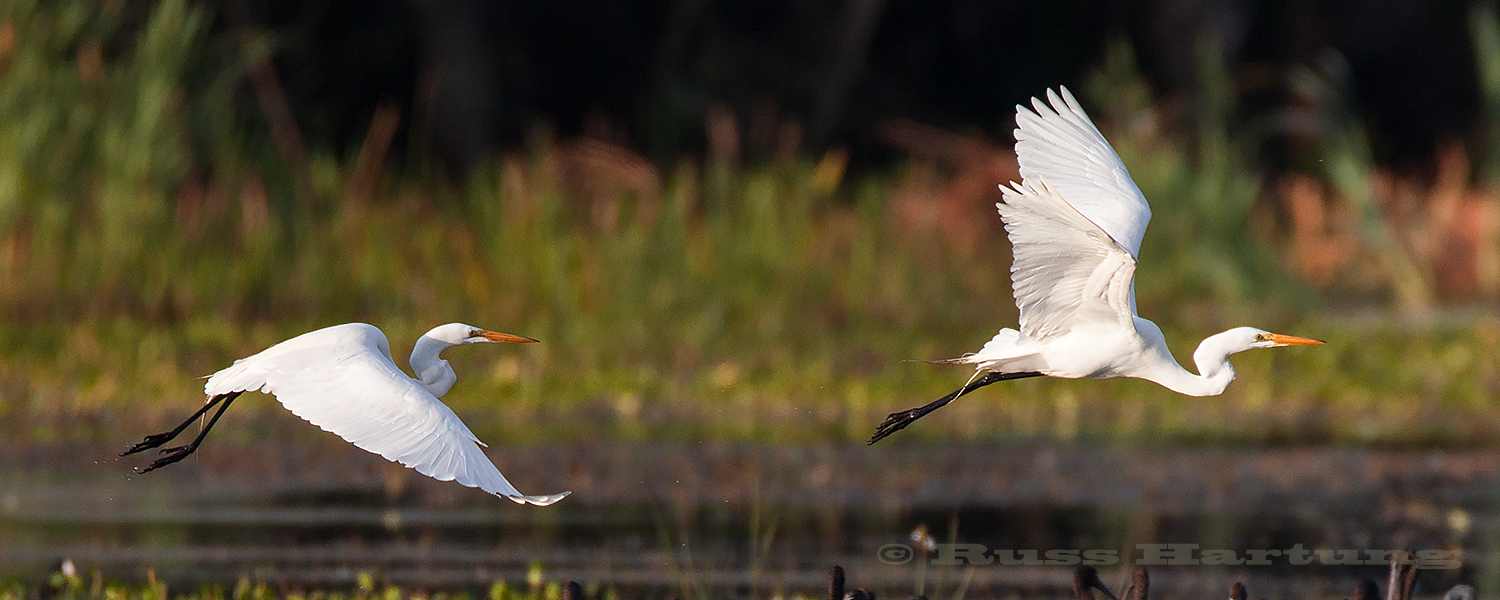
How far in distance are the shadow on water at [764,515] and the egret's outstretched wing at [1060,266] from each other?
168 cm

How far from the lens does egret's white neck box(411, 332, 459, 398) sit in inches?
161

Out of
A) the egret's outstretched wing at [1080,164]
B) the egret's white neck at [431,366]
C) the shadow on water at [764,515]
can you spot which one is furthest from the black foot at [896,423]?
the shadow on water at [764,515]

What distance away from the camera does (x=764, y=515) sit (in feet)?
26.0

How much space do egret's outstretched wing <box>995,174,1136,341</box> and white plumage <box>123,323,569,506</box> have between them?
959 millimetres

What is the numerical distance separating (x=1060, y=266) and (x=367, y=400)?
1.35 m

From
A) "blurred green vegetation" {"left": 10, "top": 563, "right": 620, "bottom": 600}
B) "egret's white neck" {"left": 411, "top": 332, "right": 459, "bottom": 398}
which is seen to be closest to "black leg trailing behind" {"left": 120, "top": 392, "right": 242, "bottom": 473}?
"egret's white neck" {"left": 411, "top": 332, "right": 459, "bottom": 398}

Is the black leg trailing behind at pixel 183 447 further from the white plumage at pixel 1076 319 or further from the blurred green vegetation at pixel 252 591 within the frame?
the white plumage at pixel 1076 319

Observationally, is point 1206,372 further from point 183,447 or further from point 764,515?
point 764,515

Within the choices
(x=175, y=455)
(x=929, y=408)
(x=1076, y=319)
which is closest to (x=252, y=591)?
(x=175, y=455)

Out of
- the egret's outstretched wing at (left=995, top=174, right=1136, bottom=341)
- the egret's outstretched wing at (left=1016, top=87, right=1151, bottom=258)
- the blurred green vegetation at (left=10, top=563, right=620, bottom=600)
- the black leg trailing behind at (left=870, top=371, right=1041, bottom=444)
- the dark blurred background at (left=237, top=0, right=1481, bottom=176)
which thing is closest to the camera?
the egret's outstretched wing at (left=995, top=174, right=1136, bottom=341)

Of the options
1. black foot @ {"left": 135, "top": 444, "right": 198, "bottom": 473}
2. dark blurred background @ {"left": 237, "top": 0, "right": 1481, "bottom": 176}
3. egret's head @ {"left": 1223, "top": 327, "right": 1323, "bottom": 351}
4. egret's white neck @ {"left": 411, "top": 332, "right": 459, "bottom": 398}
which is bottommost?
black foot @ {"left": 135, "top": 444, "right": 198, "bottom": 473}

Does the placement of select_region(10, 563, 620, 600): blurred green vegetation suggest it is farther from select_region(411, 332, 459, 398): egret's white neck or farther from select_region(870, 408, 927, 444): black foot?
select_region(411, 332, 459, 398): egret's white neck

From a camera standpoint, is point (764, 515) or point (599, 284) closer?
point (764, 515)

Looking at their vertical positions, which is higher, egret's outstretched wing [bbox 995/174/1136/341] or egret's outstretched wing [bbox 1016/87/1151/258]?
egret's outstretched wing [bbox 1016/87/1151/258]
